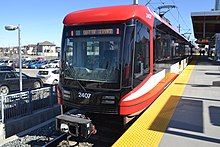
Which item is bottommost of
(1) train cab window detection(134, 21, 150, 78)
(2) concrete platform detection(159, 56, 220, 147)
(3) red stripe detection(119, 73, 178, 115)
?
(2) concrete platform detection(159, 56, 220, 147)

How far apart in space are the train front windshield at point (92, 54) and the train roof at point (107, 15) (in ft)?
0.64

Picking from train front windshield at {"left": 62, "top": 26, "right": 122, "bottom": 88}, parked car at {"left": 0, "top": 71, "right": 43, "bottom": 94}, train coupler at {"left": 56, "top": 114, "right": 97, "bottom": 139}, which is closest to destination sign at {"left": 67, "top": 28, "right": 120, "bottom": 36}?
train front windshield at {"left": 62, "top": 26, "right": 122, "bottom": 88}

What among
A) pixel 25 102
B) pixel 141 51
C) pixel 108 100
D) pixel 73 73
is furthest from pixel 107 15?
pixel 25 102

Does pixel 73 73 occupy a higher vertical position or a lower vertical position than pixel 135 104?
higher

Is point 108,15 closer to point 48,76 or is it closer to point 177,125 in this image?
point 177,125

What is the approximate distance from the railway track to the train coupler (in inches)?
37.4

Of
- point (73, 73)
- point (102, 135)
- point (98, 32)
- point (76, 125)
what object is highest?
point (98, 32)

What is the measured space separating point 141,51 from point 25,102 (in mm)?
4792

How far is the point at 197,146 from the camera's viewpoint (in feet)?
12.1

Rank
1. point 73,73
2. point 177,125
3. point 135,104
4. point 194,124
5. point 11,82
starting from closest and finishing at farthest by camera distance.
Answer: point 177,125, point 194,124, point 135,104, point 73,73, point 11,82

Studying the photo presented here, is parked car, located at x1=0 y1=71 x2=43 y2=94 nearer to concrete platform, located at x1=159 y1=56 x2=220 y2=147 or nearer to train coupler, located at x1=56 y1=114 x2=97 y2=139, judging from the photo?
train coupler, located at x1=56 y1=114 x2=97 y2=139

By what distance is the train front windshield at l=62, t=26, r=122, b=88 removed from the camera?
5.31 meters

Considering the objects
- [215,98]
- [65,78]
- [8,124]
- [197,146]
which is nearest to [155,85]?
[215,98]

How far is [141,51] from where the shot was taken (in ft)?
18.8
